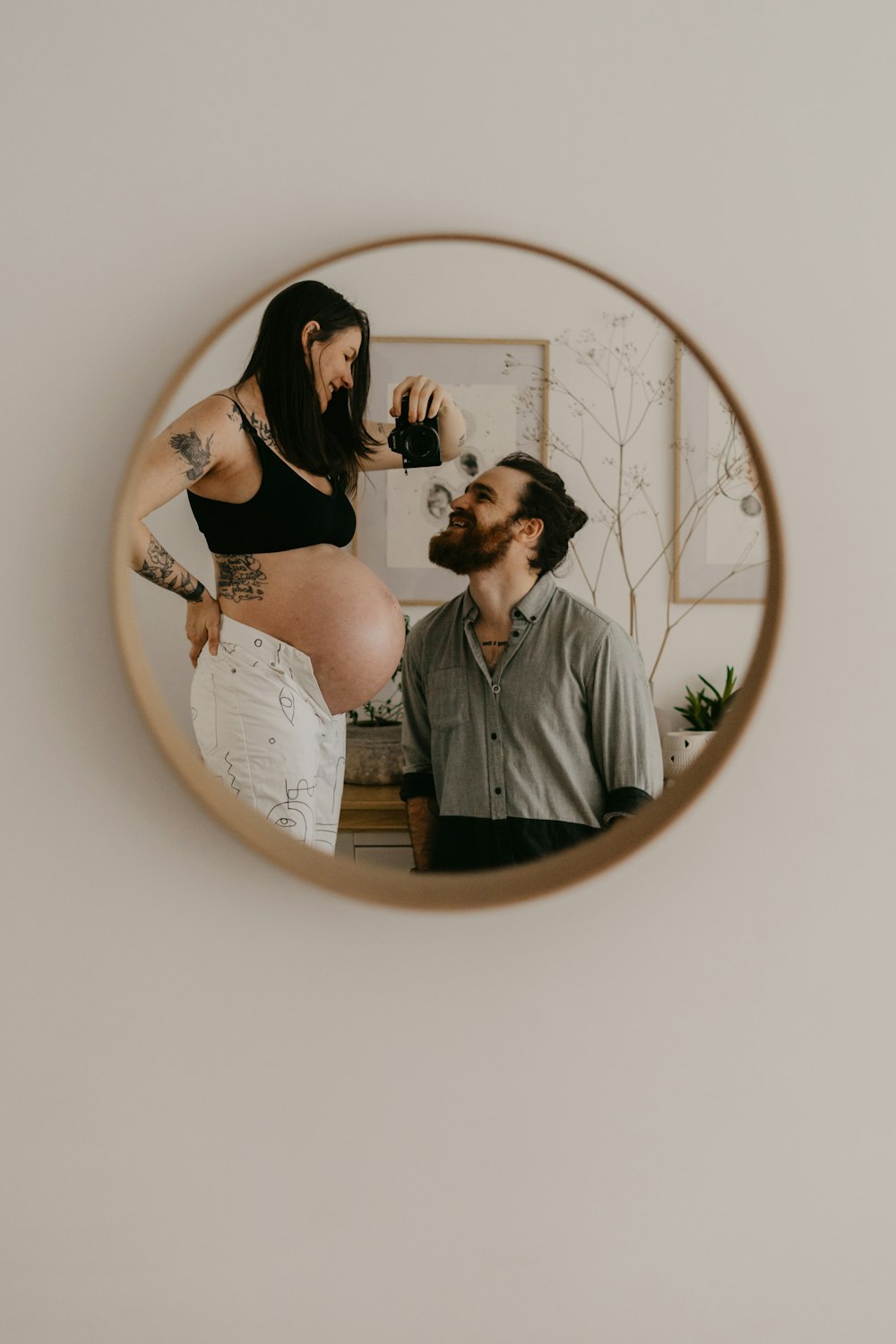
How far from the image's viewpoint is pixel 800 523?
2.23ft

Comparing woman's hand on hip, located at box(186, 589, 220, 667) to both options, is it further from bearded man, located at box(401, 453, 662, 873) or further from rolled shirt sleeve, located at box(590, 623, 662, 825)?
rolled shirt sleeve, located at box(590, 623, 662, 825)

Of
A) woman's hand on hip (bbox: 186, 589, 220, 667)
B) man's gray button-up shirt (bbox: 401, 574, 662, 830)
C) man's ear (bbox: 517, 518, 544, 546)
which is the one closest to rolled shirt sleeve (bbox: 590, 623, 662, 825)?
man's gray button-up shirt (bbox: 401, 574, 662, 830)

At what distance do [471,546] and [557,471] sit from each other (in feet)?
0.35

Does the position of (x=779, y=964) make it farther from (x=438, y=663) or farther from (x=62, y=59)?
(x=62, y=59)

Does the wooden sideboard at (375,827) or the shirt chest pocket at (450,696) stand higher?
the shirt chest pocket at (450,696)

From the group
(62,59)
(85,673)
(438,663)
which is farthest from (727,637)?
(62,59)

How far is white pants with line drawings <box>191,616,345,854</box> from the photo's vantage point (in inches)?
27.9

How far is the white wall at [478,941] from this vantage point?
661 mm

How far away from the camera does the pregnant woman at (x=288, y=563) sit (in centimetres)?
70

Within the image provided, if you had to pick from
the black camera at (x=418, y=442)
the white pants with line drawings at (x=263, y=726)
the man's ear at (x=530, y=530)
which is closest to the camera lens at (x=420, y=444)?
the black camera at (x=418, y=442)

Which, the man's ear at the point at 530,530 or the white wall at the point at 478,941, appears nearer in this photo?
the white wall at the point at 478,941

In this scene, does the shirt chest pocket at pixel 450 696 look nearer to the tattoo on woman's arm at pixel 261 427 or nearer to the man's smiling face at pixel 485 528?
the man's smiling face at pixel 485 528

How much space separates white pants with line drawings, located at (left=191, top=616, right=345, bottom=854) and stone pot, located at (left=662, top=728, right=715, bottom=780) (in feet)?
0.97

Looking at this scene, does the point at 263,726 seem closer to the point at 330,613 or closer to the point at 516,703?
the point at 330,613
